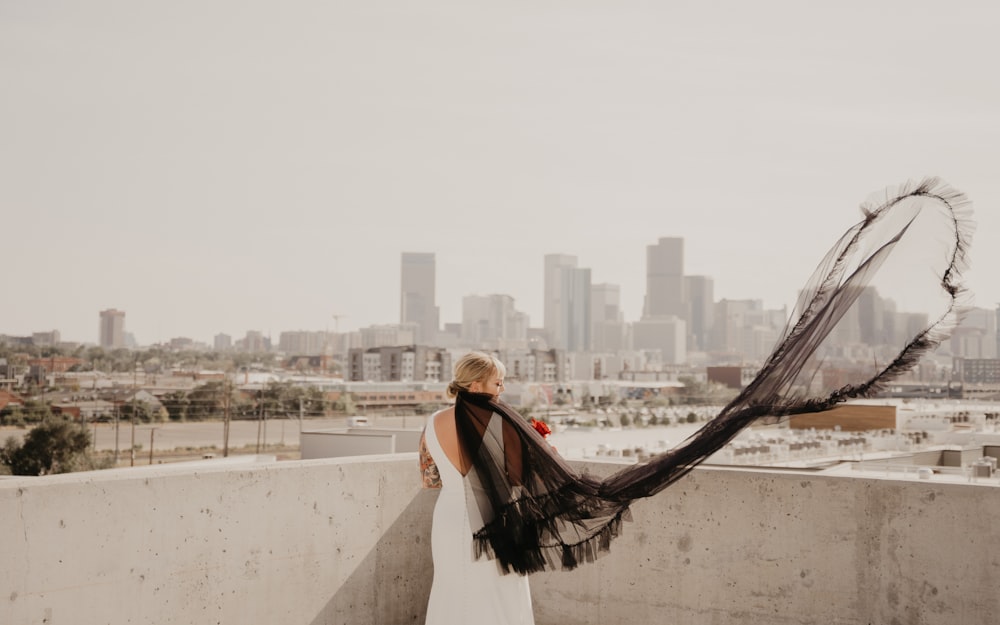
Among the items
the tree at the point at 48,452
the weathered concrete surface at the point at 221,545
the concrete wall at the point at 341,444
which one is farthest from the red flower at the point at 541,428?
the tree at the point at 48,452

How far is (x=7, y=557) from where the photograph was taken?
4.44 meters

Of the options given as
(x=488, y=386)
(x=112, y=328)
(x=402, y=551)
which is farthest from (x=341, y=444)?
(x=112, y=328)

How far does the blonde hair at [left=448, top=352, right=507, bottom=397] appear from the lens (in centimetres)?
418

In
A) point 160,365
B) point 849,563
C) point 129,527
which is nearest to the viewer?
point 129,527

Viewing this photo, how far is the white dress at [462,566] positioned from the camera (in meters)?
4.21

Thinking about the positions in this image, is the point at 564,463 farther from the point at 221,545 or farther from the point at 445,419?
the point at 221,545

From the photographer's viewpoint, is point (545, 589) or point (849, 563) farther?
point (545, 589)

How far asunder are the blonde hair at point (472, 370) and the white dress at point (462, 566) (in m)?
0.20

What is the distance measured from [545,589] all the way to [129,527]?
2.58 metres

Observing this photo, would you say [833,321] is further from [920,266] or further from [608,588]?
[608,588]

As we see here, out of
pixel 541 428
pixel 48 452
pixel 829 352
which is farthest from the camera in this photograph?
pixel 48 452

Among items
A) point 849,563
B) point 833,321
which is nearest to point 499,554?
point 833,321

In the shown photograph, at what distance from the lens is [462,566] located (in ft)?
13.9

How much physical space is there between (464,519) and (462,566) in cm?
20
